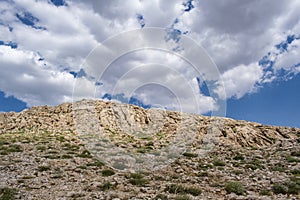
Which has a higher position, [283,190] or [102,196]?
[283,190]

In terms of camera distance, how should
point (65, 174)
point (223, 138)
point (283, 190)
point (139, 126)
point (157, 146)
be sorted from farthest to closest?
point (139, 126) < point (223, 138) < point (157, 146) < point (65, 174) < point (283, 190)

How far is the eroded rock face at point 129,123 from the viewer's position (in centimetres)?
4562

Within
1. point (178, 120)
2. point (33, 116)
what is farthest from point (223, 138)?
point (33, 116)

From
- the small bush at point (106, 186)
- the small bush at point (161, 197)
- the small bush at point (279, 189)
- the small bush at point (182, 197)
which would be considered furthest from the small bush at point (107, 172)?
the small bush at point (279, 189)

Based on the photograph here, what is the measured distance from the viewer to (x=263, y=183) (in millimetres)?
15414

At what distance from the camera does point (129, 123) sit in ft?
199

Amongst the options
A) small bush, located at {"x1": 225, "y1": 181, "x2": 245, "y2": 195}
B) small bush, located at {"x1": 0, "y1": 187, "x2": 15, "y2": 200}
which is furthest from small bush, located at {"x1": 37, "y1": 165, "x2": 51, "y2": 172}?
small bush, located at {"x1": 225, "y1": 181, "x2": 245, "y2": 195}

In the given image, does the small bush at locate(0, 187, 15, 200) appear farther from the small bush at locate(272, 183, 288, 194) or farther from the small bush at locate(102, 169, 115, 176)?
the small bush at locate(272, 183, 288, 194)

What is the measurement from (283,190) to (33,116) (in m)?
58.3

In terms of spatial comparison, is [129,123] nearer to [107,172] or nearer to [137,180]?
[107,172]

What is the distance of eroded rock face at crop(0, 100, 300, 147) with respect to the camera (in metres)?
45.6

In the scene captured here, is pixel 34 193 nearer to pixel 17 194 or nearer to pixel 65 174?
pixel 17 194

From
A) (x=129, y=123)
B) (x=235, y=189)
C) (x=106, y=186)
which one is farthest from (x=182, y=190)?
(x=129, y=123)

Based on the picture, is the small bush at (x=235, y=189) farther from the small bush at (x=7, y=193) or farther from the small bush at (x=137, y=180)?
the small bush at (x=7, y=193)
